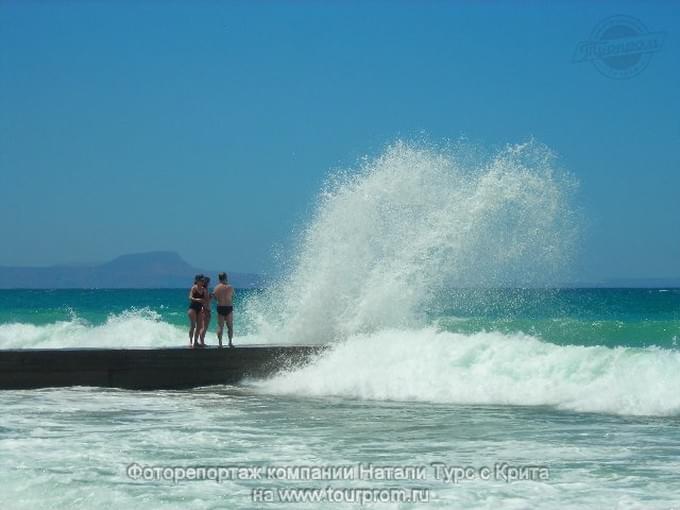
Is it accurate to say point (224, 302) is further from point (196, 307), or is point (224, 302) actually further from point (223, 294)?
point (196, 307)

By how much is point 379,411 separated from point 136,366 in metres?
4.80

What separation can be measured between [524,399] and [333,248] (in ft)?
19.3

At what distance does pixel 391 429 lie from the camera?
444 inches

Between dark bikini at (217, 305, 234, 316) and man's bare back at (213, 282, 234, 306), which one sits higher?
man's bare back at (213, 282, 234, 306)

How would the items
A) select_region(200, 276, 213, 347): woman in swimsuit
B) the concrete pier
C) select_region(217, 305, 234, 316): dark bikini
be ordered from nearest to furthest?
1. the concrete pier
2. select_region(217, 305, 234, 316): dark bikini
3. select_region(200, 276, 213, 347): woman in swimsuit

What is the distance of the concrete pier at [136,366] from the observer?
1562 cm

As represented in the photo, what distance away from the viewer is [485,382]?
14.9 metres

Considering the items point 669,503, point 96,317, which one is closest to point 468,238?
point 669,503

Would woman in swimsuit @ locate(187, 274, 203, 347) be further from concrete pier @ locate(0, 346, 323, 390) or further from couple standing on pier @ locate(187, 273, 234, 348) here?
concrete pier @ locate(0, 346, 323, 390)

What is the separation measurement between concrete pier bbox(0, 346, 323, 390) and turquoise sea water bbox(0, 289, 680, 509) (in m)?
0.39

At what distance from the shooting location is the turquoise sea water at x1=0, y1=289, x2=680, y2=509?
803 centimetres

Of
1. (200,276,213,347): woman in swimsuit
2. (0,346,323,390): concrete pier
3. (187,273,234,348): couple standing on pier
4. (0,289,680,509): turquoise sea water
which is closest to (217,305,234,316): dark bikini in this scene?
(187,273,234,348): couple standing on pier

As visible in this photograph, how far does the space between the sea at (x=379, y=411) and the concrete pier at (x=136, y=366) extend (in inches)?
13.9

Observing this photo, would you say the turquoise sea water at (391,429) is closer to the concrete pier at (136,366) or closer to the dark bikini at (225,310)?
the concrete pier at (136,366)
